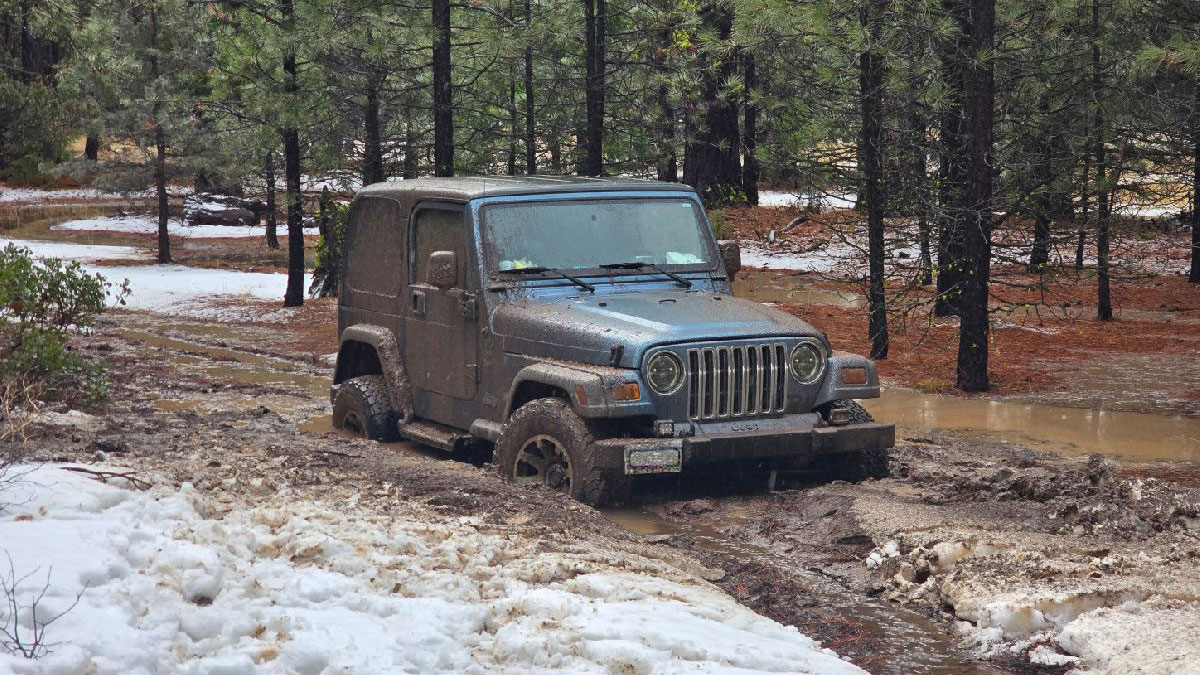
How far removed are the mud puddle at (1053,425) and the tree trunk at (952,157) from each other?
1.12 m

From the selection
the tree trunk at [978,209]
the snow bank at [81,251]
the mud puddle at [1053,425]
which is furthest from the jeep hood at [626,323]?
the snow bank at [81,251]

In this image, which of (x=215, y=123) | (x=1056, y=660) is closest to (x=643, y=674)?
(x=1056, y=660)

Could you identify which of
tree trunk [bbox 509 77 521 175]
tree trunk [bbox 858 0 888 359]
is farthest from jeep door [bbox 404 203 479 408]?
tree trunk [bbox 509 77 521 175]

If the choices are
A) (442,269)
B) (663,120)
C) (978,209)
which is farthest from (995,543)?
(663,120)

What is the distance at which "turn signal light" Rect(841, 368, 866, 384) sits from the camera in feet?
27.5

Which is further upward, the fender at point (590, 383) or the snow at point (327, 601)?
the fender at point (590, 383)

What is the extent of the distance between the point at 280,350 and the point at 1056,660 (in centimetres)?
1382

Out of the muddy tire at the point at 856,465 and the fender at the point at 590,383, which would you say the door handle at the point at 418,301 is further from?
the muddy tire at the point at 856,465

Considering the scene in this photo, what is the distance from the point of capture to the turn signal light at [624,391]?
780 cm

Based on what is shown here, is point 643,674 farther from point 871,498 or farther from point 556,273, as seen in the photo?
point 556,273

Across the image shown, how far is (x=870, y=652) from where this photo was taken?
5840 millimetres

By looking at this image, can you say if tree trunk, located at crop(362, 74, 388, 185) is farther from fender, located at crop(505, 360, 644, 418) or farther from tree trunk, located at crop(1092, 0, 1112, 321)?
fender, located at crop(505, 360, 644, 418)

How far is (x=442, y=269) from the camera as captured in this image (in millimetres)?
8984

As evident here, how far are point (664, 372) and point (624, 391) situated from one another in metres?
0.27
